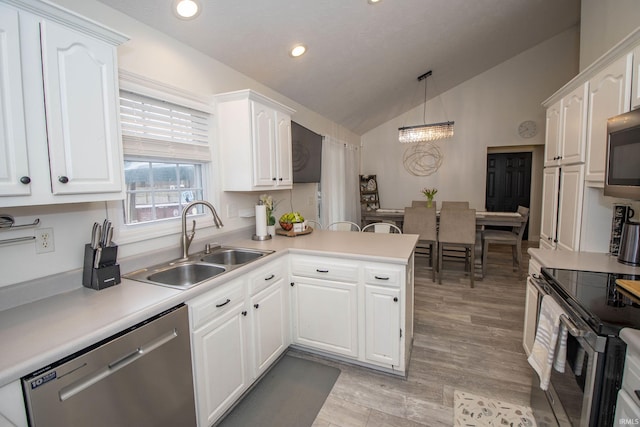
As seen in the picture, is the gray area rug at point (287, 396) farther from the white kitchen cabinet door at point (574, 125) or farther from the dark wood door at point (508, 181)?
the dark wood door at point (508, 181)

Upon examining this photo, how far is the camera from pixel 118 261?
174 centimetres

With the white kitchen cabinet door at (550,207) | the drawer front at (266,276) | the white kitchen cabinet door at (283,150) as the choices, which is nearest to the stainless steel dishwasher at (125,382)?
the drawer front at (266,276)

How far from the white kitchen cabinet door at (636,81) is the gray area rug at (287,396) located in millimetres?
2362

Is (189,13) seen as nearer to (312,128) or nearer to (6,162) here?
(6,162)

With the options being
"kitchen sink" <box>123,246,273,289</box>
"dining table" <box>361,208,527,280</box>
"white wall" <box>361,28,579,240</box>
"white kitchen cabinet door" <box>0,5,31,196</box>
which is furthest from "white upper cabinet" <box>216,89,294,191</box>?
"white wall" <box>361,28,579,240</box>

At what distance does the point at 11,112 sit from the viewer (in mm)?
1068

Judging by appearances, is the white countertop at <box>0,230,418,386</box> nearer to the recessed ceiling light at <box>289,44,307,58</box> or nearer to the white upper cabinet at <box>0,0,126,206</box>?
the white upper cabinet at <box>0,0,126,206</box>

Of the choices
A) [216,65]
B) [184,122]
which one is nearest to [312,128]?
[216,65]

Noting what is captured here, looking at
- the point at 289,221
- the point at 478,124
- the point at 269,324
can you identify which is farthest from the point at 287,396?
the point at 478,124

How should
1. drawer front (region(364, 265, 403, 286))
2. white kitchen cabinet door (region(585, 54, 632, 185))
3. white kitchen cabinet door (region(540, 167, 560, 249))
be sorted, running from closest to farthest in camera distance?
white kitchen cabinet door (region(585, 54, 632, 185))
drawer front (region(364, 265, 403, 286))
white kitchen cabinet door (region(540, 167, 560, 249))

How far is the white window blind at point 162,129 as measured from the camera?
5.90ft

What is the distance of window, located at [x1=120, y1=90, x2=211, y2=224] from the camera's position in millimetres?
1840

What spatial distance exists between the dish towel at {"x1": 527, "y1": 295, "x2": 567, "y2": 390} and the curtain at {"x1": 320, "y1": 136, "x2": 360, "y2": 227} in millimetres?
3240

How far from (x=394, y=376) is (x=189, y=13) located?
273cm
